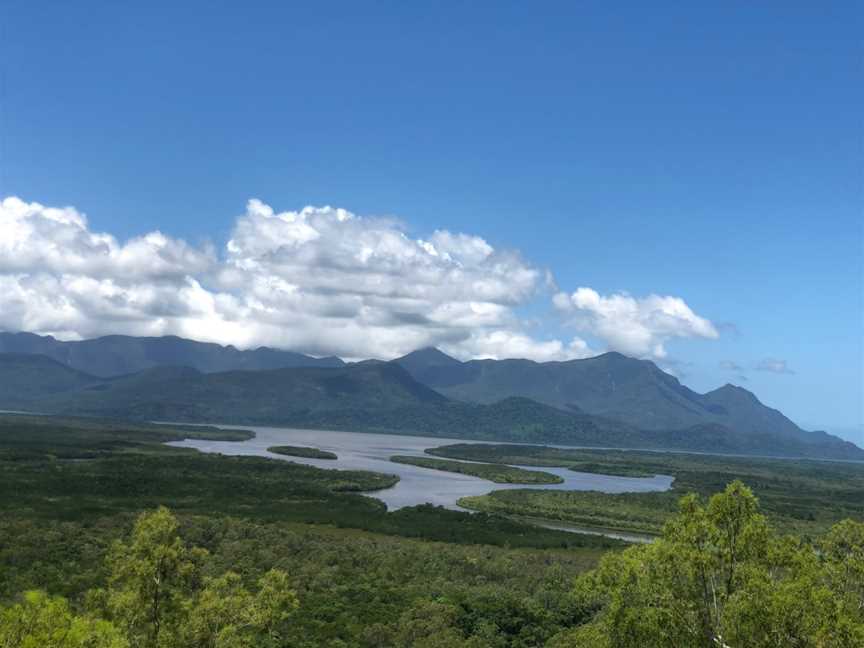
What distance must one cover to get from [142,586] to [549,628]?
45.7 metres

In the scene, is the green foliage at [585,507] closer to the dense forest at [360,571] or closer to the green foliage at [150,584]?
the dense forest at [360,571]

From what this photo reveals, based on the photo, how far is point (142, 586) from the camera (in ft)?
87.9

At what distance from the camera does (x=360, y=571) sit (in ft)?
259

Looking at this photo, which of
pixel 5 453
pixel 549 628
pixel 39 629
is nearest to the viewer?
pixel 39 629

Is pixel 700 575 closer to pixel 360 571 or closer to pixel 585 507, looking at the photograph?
pixel 360 571

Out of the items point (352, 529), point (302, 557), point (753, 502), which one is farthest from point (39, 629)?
point (352, 529)

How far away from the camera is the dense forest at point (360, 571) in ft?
67.1

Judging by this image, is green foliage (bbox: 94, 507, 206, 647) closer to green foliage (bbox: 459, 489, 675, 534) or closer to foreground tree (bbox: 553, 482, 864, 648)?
foreground tree (bbox: 553, 482, 864, 648)

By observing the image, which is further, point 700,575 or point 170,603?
point 170,603

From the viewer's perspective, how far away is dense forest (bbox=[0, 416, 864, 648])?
20438 mm

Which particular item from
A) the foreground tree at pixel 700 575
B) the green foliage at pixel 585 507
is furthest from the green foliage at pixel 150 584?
the green foliage at pixel 585 507

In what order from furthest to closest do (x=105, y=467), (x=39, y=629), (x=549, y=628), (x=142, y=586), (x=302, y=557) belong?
(x=105, y=467) → (x=302, y=557) → (x=549, y=628) → (x=142, y=586) → (x=39, y=629)

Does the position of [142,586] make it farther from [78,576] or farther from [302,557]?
[302,557]

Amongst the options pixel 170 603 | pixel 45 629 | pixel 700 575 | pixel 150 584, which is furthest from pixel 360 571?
pixel 45 629
